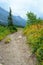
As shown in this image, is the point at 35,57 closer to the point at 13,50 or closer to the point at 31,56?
the point at 31,56

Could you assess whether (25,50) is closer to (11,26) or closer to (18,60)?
(18,60)

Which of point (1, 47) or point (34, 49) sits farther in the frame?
point (1, 47)

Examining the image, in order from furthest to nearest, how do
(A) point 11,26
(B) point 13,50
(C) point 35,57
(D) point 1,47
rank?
(A) point 11,26 < (D) point 1,47 < (B) point 13,50 < (C) point 35,57

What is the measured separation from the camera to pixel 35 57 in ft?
56.5

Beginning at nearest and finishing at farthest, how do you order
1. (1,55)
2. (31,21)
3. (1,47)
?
(1,55) → (1,47) → (31,21)

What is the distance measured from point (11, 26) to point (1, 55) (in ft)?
95.9

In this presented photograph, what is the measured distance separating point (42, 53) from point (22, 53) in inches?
132

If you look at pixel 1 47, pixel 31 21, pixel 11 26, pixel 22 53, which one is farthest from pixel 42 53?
pixel 11 26

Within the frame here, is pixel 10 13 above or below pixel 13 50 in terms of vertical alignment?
above

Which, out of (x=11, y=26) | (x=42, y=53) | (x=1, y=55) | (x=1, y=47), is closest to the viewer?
(x=42, y=53)

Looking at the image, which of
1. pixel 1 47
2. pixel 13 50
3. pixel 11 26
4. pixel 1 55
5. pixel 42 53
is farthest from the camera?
pixel 11 26

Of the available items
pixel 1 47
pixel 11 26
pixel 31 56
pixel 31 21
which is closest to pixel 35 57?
pixel 31 56

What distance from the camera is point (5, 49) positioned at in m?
21.3

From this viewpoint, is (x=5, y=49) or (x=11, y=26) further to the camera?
(x=11, y=26)
